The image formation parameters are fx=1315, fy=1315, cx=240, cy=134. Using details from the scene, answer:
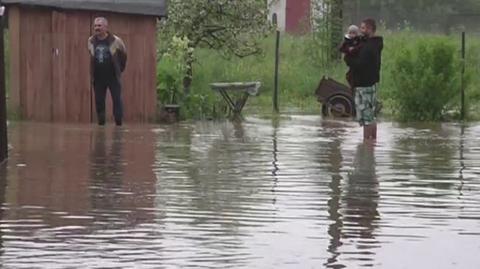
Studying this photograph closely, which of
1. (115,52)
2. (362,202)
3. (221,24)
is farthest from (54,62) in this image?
(362,202)

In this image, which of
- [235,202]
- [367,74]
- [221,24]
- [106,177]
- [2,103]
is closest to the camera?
[235,202]

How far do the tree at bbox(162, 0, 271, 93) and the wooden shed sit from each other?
644 centimetres

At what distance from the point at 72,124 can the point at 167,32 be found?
7750mm

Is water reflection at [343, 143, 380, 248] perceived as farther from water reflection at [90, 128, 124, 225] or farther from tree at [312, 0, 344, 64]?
tree at [312, 0, 344, 64]

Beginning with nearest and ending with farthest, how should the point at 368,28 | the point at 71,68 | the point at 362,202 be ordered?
the point at 362,202 < the point at 368,28 < the point at 71,68

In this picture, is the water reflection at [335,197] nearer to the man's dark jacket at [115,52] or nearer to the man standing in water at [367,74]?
the man standing in water at [367,74]

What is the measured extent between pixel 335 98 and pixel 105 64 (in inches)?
286

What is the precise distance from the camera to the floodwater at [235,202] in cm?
844

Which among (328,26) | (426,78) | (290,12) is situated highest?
(290,12)

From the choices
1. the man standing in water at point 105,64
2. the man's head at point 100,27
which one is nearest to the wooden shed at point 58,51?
the man standing in water at point 105,64

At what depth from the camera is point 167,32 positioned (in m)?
27.4

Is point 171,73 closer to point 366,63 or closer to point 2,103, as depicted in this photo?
point 366,63

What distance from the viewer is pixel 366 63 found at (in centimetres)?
1730

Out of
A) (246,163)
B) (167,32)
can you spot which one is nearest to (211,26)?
(167,32)
